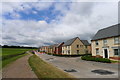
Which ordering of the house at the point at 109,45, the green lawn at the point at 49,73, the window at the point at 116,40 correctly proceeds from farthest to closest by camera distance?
the house at the point at 109,45 < the window at the point at 116,40 < the green lawn at the point at 49,73

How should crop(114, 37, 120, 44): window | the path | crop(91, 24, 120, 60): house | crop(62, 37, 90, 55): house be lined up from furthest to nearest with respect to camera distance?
crop(62, 37, 90, 55): house < crop(91, 24, 120, 60): house < crop(114, 37, 120, 44): window < the path

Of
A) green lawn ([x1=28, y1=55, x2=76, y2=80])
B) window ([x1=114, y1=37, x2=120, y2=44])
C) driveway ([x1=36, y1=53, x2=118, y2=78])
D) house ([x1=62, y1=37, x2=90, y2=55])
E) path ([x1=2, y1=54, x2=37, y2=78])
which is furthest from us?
house ([x1=62, y1=37, x2=90, y2=55])

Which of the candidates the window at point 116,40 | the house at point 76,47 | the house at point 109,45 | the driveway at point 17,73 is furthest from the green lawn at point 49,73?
the house at point 76,47

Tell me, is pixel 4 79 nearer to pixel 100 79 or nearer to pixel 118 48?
pixel 100 79

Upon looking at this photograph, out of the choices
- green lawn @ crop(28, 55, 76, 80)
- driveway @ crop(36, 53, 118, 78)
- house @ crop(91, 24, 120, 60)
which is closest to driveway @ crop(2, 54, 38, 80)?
green lawn @ crop(28, 55, 76, 80)

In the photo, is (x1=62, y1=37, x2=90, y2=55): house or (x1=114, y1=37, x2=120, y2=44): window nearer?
(x1=114, y1=37, x2=120, y2=44): window

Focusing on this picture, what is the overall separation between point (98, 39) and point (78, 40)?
1961 centimetres

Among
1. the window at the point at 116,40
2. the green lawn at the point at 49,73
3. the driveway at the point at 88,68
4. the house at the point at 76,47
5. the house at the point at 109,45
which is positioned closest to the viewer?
the green lawn at the point at 49,73

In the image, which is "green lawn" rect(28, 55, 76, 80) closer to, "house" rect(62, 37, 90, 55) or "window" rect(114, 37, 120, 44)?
"window" rect(114, 37, 120, 44)

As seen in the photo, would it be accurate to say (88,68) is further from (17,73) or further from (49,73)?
(17,73)

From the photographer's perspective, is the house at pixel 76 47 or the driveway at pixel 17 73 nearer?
the driveway at pixel 17 73

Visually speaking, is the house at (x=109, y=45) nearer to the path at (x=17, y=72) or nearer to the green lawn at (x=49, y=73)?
A: the green lawn at (x=49, y=73)

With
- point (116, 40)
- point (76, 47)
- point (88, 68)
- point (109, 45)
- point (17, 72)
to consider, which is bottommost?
point (88, 68)

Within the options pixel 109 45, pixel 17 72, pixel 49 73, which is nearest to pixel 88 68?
pixel 49 73
